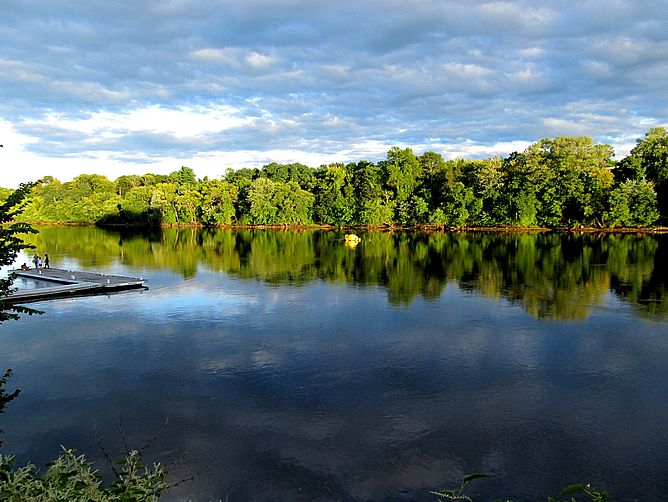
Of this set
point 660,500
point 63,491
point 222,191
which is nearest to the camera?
point 63,491

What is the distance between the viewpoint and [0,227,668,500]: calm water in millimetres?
10023

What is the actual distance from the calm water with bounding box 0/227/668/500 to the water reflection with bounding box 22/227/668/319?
56 centimetres

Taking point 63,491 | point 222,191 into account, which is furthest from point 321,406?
point 222,191

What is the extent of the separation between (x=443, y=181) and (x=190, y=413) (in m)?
78.2

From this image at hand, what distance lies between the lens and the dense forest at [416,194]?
72938 millimetres

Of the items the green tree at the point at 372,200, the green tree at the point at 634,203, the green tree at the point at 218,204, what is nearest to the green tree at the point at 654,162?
the green tree at the point at 634,203

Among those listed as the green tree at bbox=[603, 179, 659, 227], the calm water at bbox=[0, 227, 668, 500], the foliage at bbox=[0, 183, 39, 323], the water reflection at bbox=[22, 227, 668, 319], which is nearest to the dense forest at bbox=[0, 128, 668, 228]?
the green tree at bbox=[603, 179, 659, 227]

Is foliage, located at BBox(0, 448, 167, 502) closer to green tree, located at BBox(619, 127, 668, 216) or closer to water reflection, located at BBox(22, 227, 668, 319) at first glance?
water reflection, located at BBox(22, 227, 668, 319)

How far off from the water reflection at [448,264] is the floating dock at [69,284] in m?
5.23

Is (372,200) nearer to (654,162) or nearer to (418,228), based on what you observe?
(418,228)

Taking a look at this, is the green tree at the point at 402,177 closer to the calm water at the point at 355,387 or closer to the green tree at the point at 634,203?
the green tree at the point at 634,203

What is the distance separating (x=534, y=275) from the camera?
109 ft

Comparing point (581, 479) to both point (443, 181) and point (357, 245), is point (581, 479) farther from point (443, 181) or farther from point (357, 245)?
point (443, 181)

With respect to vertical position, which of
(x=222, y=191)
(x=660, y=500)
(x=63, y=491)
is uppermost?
(x=222, y=191)
